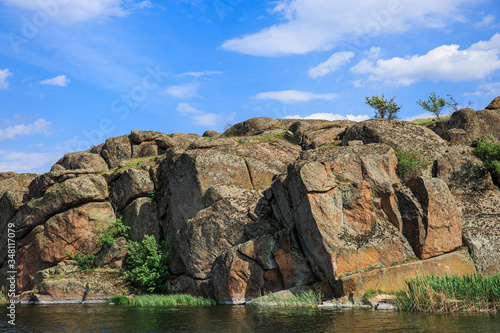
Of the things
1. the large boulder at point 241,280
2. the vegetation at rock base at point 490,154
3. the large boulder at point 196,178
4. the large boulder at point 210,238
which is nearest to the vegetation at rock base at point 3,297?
the large boulder at point 196,178

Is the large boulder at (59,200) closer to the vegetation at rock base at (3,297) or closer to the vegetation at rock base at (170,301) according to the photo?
the vegetation at rock base at (3,297)

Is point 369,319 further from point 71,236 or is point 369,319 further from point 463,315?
point 71,236

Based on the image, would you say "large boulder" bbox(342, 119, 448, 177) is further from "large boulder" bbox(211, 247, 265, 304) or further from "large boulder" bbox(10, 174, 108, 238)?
"large boulder" bbox(10, 174, 108, 238)

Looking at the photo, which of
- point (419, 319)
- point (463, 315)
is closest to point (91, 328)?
point (419, 319)

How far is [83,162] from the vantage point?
66.8 meters

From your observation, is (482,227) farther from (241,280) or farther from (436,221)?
(241,280)

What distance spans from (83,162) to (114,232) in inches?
1091

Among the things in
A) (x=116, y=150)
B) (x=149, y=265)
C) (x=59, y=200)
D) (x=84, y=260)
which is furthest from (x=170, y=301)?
(x=116, y=150)

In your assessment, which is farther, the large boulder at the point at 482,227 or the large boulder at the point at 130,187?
the large boulder at the point at 130,187

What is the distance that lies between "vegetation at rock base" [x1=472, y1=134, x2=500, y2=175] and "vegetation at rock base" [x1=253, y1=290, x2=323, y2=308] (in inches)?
694

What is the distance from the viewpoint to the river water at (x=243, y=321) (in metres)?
18.7

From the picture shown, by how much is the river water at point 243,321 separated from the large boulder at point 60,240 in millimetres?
13687

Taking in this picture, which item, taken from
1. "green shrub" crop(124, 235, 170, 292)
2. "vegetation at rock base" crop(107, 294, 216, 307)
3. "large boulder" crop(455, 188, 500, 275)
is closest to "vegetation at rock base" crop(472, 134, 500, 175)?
"large boulder" crop(455, 188, 500, 275)

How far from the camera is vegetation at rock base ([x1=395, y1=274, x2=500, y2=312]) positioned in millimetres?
21562
